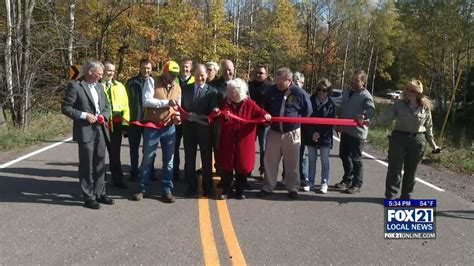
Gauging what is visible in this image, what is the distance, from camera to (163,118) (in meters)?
6.28

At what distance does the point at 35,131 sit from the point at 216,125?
849cm

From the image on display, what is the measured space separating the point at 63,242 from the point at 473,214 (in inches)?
209

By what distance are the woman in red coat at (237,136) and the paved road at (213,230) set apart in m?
0.46

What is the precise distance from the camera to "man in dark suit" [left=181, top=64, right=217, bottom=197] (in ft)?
21.1

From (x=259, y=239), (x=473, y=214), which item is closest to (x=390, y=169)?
(x=473, y=214)

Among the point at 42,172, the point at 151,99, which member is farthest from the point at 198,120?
the point at 42,172

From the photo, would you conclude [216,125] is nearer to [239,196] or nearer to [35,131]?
[239,196]

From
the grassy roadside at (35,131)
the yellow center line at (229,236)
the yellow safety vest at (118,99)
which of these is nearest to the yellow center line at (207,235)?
the yellow center line at (229,236)

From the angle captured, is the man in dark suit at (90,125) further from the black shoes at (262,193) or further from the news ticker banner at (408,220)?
the news ticker banner at (408,220)

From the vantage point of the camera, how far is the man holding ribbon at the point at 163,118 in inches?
241

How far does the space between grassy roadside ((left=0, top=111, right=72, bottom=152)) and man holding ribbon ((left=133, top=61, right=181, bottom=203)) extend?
5398 millimetres

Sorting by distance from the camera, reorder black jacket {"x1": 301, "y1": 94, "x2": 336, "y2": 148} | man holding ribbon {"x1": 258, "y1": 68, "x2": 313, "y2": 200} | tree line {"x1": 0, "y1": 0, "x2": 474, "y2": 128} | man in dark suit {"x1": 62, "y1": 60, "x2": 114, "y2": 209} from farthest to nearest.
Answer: tree line {"x1": 0, "y1": 0, "x2": 474, "y2": 128} → black jacket {"x1": 301, "y1": 94, "x2": 336, "y2": 148} → man holding ribbon {"x1": 258, "y1": 68, "x2": 313, "y2": 200} → man in dark suit {"x1": 62, "y1": 60, "x2": 114, "y2": 209}

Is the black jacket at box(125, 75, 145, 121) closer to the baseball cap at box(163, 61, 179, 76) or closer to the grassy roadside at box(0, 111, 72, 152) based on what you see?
the baseball cap at box(163, 61, 179, 76)

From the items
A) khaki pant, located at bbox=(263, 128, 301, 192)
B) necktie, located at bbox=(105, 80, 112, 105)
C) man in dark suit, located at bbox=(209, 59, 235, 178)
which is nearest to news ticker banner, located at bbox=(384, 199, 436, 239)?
khaki pant, located at bbox=(263, 128, 301, 192)
